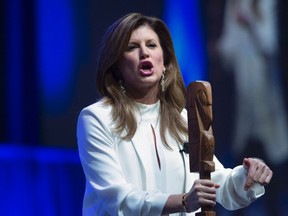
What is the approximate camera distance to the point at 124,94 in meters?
2.59

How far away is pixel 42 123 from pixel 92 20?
0.62m

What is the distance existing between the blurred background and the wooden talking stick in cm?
149

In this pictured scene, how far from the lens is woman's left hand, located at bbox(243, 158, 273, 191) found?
228 centimetres

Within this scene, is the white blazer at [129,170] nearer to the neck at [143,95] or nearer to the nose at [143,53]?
the neck at [143,95]

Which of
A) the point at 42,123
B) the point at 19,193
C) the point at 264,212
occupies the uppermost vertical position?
the point at 42,123

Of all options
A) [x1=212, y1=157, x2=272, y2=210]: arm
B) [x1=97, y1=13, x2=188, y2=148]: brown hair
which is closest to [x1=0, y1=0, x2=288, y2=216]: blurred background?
[x1=97, y1=13, x2=188, y2=148]: brown hair

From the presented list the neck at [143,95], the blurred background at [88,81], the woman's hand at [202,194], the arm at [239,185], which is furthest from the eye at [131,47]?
the blurred background at [88,81]

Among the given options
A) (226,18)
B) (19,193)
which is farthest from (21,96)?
(226,18)

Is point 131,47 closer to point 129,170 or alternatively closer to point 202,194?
point 129,170

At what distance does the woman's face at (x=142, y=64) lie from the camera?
8.39 ft

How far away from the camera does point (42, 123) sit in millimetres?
3695

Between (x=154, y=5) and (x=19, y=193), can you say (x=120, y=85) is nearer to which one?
(x=19, y=193)

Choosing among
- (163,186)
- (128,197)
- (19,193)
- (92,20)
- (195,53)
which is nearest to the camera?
(128,197)

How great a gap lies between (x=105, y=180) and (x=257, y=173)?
1.53 feet
